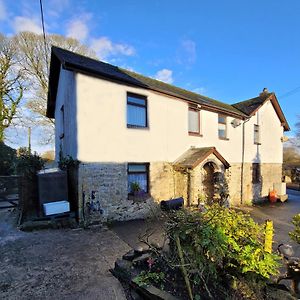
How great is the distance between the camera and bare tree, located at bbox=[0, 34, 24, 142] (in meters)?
18.7

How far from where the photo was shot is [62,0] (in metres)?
6.52

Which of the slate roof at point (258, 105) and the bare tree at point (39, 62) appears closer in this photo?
the slate roof at point (258, 105)

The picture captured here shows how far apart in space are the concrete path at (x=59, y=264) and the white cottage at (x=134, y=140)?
1.64 metres

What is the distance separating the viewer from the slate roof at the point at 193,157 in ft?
33.6

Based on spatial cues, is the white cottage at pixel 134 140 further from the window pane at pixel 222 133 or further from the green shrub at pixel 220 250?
the green shrub at pixel 220 250

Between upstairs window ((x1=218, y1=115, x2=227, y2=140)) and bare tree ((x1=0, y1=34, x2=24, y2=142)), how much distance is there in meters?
→ 17.5

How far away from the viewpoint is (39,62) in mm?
19500

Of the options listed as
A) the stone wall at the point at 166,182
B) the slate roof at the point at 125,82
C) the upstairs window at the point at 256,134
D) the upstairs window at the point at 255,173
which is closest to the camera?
the slate roof at the point at 125,82

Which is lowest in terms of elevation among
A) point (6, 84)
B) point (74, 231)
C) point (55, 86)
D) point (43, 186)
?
point (74, 231)

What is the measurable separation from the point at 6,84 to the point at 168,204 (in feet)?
60.5

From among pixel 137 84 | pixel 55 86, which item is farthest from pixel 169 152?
pixel 55 86

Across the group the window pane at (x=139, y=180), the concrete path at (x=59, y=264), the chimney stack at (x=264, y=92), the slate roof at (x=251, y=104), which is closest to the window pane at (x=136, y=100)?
the window pane at (x=139, y=180)

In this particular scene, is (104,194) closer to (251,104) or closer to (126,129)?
(126,129)

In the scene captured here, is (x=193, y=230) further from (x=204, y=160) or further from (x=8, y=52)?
(x=8, y=52)
